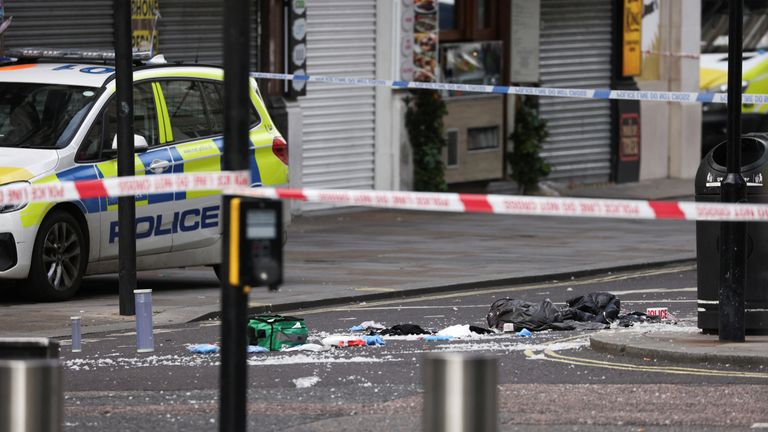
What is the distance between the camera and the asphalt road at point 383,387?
8008 mm

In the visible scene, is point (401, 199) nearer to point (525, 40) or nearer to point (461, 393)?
point (461, 393)

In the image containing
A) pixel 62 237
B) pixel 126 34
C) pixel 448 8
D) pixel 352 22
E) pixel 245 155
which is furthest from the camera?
pixel 448 8

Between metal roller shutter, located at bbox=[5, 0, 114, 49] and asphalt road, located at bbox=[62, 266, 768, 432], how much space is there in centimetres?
719

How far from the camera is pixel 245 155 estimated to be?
5887 mm

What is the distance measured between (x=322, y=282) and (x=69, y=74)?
284cm

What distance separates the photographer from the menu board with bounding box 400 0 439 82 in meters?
22.5

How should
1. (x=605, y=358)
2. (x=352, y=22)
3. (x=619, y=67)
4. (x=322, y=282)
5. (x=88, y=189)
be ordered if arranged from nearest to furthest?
1. (x=88, y=189)
2. (x=605, y=358)
3. (x=322, y=282)
4. (x=352, y=22)
5. (x=619, y=67)

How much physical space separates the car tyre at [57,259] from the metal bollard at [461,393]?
805 centimetres

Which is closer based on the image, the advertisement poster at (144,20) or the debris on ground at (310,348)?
the debris on ground at (310,348)

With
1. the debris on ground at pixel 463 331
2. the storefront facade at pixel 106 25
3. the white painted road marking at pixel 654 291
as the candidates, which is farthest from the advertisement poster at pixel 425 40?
the debris on ground at pixel 463 331

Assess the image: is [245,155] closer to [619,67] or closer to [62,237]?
[62,237]

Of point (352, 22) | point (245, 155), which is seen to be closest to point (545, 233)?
point (352, 22)

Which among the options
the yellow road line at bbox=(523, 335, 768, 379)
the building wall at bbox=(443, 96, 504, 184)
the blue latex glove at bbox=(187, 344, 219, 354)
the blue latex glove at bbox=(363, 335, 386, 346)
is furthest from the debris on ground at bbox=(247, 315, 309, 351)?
the building wall at bbox=(443, 96, 504, 184)

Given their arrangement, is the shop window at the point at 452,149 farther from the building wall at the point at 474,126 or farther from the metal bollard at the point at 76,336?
the metal bollard at the point at 76,336
